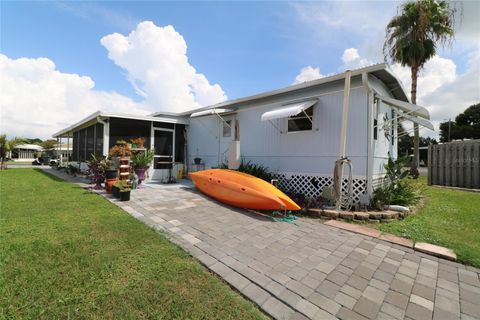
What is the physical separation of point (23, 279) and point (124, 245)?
3.51 feet

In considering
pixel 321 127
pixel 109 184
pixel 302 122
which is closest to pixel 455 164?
pixel 321 127

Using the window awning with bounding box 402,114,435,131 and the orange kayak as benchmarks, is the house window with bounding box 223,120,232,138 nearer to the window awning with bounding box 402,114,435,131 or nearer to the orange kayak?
the orange kayak

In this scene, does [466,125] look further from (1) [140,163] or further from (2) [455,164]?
(1) [140,163]

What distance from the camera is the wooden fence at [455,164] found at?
973 cm

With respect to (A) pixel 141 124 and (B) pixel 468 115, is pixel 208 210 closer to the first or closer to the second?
(A) pixel 141 124

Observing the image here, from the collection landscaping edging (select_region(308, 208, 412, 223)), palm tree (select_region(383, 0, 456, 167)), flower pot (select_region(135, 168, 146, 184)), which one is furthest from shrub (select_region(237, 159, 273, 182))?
palm tree (select_region(383, 0, 456, 167))

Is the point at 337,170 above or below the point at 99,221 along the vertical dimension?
above

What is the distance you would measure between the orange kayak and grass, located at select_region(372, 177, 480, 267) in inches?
82.9

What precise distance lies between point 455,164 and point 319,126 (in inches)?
337

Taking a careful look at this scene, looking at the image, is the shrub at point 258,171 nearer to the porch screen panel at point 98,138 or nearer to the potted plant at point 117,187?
the potted plant at point 117,187

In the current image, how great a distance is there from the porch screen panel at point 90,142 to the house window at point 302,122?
397 inches

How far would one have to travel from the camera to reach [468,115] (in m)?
31.2

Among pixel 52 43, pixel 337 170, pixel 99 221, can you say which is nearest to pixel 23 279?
pixel 99 221

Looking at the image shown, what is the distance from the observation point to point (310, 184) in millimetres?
6812
